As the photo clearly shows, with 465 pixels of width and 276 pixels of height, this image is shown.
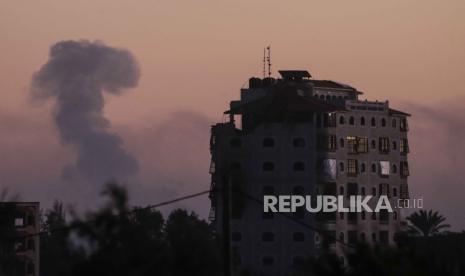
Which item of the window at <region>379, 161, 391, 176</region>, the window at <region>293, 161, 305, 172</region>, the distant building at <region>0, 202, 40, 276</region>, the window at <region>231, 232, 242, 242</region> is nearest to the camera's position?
the distant building at <region>0, 202, 40, 276</region>

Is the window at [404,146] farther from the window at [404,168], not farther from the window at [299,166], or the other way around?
the window at [299,166]

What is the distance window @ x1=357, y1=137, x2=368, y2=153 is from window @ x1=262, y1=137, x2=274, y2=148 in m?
11.7

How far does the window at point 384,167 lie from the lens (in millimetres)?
193000

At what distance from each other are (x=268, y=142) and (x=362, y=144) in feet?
42.8

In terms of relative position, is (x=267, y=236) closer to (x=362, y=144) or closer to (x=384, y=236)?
(x=384, y=236)

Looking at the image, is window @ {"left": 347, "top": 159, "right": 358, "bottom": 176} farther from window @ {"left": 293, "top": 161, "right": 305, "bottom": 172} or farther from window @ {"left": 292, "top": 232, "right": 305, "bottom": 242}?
window @ {"left": 292, "top": 232, "right": 305, "bottom": 242}

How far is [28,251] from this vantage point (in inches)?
6880

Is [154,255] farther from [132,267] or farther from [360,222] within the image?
[360,222]

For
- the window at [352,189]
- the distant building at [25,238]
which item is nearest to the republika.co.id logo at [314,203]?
the window at [352,189]

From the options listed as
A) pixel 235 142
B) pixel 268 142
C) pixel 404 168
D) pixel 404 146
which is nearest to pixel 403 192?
pixel 404 168

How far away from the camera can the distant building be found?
16988cm

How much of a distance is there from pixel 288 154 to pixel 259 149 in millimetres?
3485

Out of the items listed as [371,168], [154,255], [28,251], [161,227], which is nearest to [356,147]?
[371,168]

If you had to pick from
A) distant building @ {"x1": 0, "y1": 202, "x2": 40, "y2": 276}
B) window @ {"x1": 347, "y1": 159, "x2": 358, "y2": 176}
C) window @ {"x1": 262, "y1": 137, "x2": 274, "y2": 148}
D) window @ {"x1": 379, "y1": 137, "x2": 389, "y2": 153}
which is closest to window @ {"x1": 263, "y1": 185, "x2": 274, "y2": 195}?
window @ {"x1": 262, "y1": 137, "x2": 274, "y2": 148}
